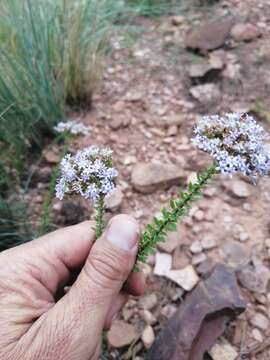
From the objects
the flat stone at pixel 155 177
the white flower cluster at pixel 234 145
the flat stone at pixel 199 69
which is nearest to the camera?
the white flower cluster at pixel 234 145

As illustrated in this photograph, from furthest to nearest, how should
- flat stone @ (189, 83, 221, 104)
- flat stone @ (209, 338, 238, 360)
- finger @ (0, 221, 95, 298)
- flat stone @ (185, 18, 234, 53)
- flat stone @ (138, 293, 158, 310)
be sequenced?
flat stone @ (185, 18, 234, 53) < flat stone @ (189, 83, 221, 104) < flat stone @ (138, 293, 158, 310) < flat stone @ (209, 338, 238, 360) < finger @ (0, 221, 95, 298)

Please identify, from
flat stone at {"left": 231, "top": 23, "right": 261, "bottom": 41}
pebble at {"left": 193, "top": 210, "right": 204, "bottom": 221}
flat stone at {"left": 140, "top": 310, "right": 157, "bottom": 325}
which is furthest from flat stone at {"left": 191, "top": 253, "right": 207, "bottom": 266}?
flat stone at {"left": 231, "top": 23, "right": 261, "bottom": 41}

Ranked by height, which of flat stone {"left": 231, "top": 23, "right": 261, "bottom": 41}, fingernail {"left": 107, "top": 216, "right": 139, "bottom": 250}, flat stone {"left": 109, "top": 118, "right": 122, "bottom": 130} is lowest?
flat stone {"left": 109, "top": 118, "right": 122, "bottom": 130}

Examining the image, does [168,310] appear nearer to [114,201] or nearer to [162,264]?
[162,264]

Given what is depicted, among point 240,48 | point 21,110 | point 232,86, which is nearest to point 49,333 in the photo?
point 21,110

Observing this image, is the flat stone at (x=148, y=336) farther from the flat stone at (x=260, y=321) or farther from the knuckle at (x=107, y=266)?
the knuckle at (x=107, y=266)

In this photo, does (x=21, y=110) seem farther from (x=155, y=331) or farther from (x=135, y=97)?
(x=155, y=331)

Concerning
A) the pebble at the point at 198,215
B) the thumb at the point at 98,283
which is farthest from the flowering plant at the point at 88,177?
the pebble at the point at 198,215

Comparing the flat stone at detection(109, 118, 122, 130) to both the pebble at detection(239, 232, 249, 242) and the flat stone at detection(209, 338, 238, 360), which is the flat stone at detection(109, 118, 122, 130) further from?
the flat stone at detection(209, 338, 238, 360)
